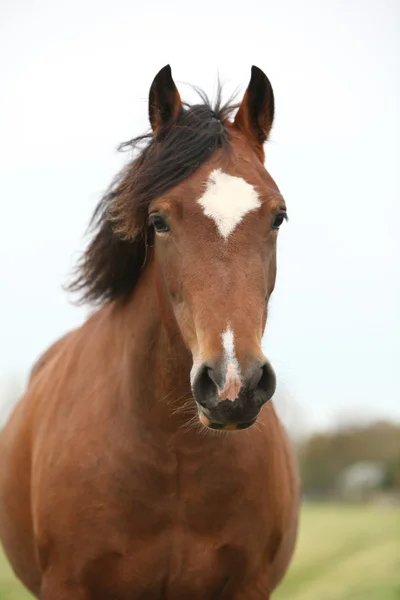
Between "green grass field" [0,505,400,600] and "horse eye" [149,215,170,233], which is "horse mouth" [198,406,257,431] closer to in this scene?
"horse eye" [149,215,170,233]

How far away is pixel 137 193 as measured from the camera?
4.11m

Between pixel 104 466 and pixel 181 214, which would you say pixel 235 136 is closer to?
pixel 181 214

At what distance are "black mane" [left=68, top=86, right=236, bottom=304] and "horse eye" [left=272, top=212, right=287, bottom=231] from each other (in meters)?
0.41

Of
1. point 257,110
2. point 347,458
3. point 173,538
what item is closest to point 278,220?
point 257,110

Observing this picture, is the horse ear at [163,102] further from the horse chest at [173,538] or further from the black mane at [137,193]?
the horse chest at [173,538]

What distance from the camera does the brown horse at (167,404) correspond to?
3.79 meters

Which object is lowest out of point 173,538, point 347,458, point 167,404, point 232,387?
point 347,458

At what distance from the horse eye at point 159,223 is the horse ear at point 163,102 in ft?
1.71

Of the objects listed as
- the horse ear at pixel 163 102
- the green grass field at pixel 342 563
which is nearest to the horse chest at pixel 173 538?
the horse ear at pixel 163 102

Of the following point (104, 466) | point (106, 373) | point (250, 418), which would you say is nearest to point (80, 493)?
point (104, 466)

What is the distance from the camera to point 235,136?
4.24 meters

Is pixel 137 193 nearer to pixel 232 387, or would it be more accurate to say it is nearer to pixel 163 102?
pixel 163 102

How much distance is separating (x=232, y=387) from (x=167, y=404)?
0.99 metres

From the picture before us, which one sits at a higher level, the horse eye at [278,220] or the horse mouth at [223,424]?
the horse eye at [278,220]
